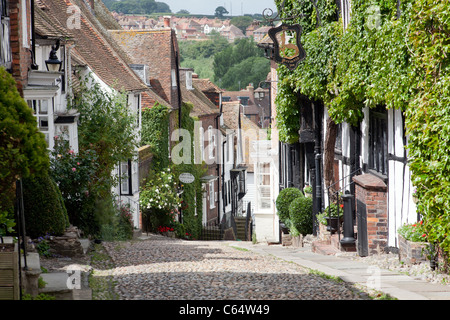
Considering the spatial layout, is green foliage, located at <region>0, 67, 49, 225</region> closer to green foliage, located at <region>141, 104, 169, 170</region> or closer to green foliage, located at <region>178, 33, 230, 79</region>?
green foliage, located at <region>141, 104, 169, 170</region>

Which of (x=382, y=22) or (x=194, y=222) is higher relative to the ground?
(x=382, y=22)

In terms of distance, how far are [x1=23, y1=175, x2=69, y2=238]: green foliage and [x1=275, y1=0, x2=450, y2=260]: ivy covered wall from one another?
6.64 m

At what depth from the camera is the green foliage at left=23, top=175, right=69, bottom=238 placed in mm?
12578

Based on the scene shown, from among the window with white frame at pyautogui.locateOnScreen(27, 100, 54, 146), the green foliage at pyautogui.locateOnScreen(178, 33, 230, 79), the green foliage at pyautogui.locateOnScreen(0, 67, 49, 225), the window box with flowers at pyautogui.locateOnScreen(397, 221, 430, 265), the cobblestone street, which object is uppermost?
the green foliage at pyautogui.locateOnScreen(178, 33, 230, 79)

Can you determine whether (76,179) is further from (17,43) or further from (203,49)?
(203,49)

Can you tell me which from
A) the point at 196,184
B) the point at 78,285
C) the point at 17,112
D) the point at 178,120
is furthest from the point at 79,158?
the point at 196,184

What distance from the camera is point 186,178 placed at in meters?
31.0

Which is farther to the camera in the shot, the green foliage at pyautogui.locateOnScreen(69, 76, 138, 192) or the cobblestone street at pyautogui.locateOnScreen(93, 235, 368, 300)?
the green foliage at pyautogui.locateOnScreen(69, 76, 138, 192)

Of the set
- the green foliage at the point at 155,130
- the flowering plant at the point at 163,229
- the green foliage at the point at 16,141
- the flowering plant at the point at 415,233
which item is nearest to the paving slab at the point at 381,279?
the flowering plant at the point at 415,233

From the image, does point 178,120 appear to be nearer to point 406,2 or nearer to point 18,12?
point 18,12

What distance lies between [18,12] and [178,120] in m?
19.6

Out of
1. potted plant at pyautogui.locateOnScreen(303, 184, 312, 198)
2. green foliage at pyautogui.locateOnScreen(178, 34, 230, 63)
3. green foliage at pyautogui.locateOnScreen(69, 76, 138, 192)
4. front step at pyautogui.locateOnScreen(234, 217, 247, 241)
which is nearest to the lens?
green foliage at pyautogui.locateOnScreen(69, 76, 138, 192)

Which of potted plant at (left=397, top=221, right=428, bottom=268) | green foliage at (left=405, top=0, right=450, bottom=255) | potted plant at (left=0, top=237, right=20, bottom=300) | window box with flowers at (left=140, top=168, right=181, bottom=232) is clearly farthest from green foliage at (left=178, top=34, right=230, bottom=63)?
potted plant at (left=0, top=237, right=20, bottom=300)
